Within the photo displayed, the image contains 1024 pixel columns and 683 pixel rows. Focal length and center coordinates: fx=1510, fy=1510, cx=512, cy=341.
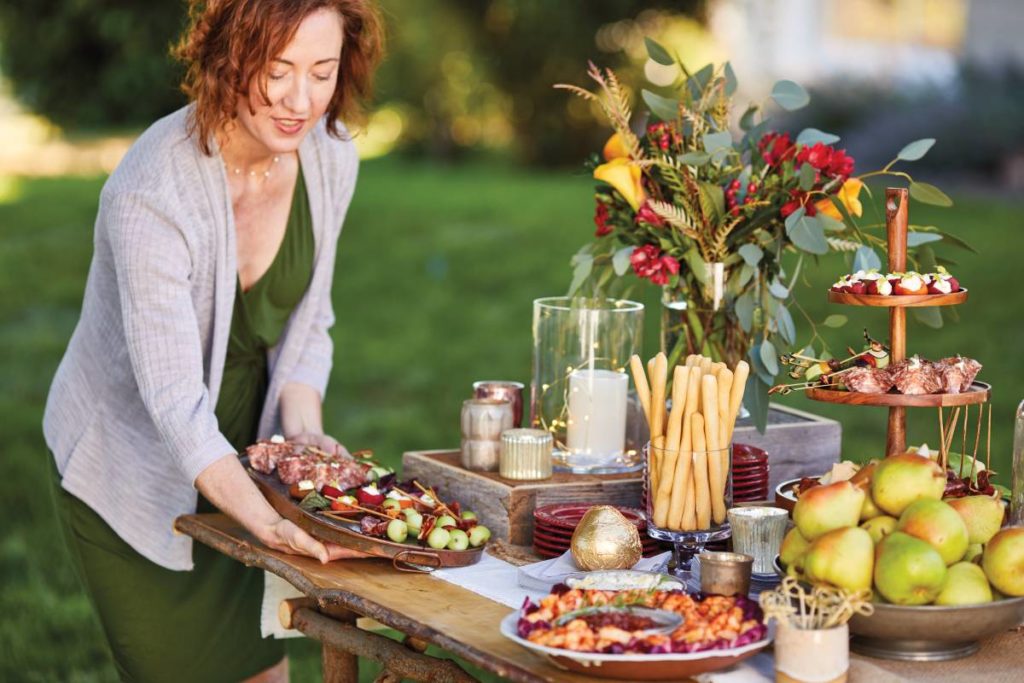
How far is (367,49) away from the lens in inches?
111

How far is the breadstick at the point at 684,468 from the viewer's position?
2160mm

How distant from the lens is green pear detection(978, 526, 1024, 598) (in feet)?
5.92

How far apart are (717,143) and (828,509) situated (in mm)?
849

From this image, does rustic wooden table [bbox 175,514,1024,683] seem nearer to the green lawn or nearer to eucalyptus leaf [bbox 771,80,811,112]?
eucalyptus leaf [bbox 771,80,811,112]

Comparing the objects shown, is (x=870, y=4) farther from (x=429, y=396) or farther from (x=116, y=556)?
(x=116, y=556)

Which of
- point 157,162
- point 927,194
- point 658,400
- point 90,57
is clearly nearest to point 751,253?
point 927,194

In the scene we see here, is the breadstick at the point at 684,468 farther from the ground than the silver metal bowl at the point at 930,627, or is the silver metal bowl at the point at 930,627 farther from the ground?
the breadstick at the point at 684,468

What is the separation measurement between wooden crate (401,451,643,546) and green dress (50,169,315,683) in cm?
52

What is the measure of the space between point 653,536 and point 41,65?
6949 millimetres

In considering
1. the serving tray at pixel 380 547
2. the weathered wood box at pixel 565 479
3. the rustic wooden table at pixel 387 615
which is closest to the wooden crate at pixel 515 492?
the weathered wood box at pixel 565 479

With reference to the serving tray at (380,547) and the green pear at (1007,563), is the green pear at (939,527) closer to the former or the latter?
the green pear at (1007,563)

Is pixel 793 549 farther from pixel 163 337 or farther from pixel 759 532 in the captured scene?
pixel 163 337

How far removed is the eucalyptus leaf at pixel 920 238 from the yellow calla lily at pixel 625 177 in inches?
17.6

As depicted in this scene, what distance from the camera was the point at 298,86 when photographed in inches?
99.2
